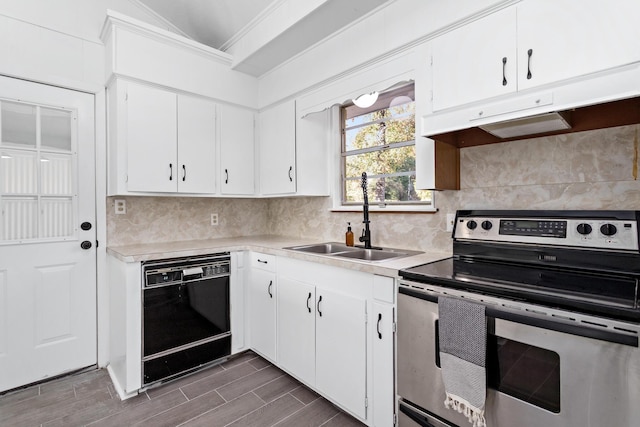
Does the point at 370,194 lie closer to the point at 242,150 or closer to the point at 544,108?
the point at 242,150

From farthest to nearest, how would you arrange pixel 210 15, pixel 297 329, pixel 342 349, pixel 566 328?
pixel 210 15, pixel 297 329, pixel 342 349, pixel 566 328

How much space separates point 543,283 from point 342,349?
3.49 ft

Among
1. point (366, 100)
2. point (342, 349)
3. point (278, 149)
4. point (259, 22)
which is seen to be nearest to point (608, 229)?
point (342, 349)

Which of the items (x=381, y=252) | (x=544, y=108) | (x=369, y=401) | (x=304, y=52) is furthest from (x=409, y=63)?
(x=369, y=401)

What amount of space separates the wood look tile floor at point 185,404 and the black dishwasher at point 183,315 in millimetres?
143

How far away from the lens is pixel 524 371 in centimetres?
115

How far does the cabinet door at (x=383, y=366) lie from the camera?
160cm

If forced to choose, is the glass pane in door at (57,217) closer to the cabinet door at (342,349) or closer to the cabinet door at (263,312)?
the cabinet door at (263,312)

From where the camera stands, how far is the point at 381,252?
224 cm

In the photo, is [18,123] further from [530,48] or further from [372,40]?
[530,48]

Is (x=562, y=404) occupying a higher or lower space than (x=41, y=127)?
lower

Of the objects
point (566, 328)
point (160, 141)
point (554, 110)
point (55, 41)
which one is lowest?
point (566, 328)

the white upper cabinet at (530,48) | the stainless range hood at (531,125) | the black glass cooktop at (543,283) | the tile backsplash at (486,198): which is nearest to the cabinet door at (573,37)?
the white upper cabinet at (530,48)

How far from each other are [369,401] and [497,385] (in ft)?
2.39
